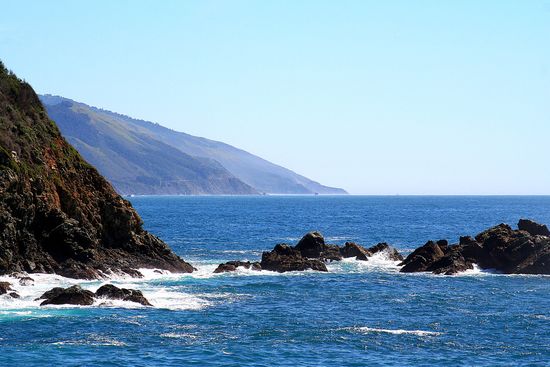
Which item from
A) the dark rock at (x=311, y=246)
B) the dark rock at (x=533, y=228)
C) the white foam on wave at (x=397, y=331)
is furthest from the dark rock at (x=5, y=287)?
the dark rock at (x=533, y=228)

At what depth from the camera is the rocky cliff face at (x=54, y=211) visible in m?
65.6

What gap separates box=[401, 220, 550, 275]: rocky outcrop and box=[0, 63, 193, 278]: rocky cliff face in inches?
965

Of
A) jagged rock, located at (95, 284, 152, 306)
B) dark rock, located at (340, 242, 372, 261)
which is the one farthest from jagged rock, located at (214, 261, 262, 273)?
jagged rock, located at (95, 284, 152, 306)

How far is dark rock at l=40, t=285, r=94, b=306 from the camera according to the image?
53781 mm

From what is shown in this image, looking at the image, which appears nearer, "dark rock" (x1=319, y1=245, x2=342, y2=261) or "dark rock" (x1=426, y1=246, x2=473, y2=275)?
"dark rock" (x1=426, y1=246, x2=473, y2=275)

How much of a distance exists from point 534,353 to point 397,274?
36473 millimetres

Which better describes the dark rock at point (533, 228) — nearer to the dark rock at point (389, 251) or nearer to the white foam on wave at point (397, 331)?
the dark rock at point (389, 251)

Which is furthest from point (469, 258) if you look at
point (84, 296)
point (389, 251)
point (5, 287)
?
point (5, 287)

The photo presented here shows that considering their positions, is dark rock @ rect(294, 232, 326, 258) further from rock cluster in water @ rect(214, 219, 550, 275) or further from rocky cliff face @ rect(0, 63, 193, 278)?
rocky cliff face @ rect(0, 63, 193, 278)

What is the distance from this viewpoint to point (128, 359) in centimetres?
3894

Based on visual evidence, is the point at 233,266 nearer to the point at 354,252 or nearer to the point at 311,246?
the point at 311,246

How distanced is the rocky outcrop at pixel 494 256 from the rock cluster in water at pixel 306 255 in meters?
8.48

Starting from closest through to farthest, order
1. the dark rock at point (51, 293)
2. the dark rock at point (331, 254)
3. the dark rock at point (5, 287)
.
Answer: the dark rock at point (51, 293), the dark rock at point (5, 287), the dark rock at point (331, 254)

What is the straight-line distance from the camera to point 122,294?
55.9 m
